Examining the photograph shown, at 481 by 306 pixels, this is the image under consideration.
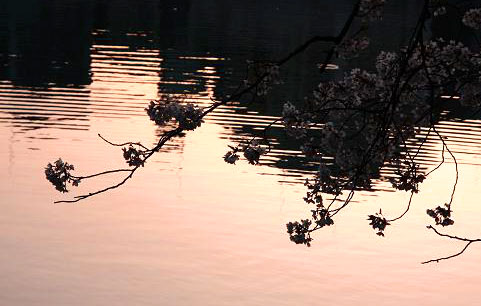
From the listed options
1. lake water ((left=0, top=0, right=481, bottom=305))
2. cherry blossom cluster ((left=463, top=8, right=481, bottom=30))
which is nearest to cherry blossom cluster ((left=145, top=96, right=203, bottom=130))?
lake water ((left=0, top=0, right=481, bottom=305))

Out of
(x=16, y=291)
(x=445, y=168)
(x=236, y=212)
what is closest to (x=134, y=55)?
(x=445, y=168)

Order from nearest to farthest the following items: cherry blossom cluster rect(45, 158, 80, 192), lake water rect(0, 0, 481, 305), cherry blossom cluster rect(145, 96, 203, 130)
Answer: cherry blossom cluster rect(145, 96, 203, 130), cherry blossom cluster rect(45, 158, 80, 192), lake water rect(0, 0, 481, 305)

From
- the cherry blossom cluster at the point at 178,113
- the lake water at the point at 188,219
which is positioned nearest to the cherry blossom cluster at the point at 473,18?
the lake water at the point at 188,219

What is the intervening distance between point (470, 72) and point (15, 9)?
3935 inches

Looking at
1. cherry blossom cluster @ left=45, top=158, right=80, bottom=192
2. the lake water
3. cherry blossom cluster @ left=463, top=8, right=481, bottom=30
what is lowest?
the lake water

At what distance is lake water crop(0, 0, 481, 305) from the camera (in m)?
21.8

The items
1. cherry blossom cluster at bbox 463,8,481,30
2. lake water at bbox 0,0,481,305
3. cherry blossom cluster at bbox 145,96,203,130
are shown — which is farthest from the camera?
lake water at bbox 0,0,481,305

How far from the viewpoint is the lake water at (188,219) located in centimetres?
2177

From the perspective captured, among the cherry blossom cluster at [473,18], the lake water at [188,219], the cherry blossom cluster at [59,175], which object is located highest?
the cherry blossom cluster at [473,18]

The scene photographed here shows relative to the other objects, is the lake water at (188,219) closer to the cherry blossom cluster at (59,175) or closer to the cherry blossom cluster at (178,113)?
the cherry blossom cluster at (178,113)

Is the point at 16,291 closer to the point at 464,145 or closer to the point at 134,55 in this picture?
the point at 464,145

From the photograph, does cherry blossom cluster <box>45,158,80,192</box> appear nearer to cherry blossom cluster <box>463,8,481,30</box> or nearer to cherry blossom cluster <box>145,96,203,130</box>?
cherry blossom cluster <box>145,96,203,130</box>

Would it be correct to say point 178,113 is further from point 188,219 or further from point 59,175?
point 188,219

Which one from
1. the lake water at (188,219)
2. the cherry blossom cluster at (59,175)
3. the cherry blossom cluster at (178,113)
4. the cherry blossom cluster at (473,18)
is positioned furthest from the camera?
the lake water at (188,219)
